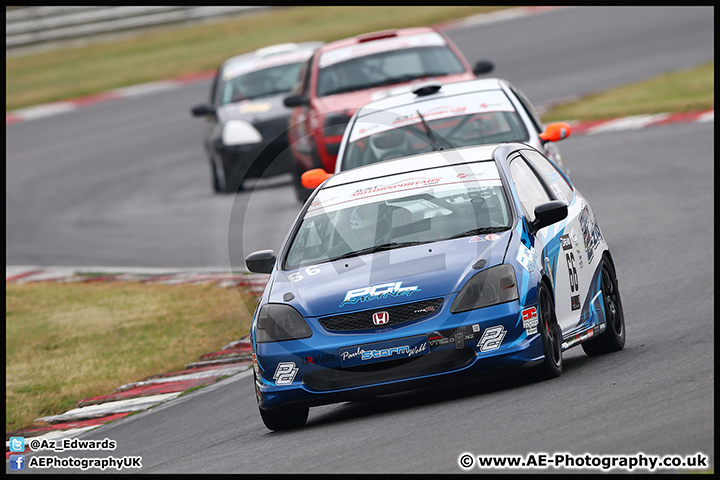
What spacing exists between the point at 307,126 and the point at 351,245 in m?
7.99

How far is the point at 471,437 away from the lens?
6.47 meters

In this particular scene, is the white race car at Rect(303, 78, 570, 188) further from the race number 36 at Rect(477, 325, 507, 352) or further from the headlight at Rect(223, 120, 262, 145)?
the headlight at Rect(223, 120, 262, 145)

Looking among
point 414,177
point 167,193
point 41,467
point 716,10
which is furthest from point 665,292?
point 716,10

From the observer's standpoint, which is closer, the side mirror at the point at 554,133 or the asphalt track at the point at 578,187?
the asphalt track at the point at 578,187

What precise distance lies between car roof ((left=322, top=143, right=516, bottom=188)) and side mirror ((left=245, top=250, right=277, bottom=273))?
2.78ft

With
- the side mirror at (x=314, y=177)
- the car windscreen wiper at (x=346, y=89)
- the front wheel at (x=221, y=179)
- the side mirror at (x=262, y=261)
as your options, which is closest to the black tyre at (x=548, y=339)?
the side mirror at (x=262, y=261)

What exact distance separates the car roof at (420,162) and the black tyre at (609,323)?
1.12 meters

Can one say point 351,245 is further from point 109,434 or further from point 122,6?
point 122,6

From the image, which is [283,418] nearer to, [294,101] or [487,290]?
[487,290]

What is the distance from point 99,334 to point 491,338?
650 centimetres

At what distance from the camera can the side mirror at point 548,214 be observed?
7.97 m

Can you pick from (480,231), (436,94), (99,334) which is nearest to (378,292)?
(480,231)

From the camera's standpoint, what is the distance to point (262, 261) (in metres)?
8.48

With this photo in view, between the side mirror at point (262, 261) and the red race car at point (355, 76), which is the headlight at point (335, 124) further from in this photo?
the side mirror at point (262, 261)
